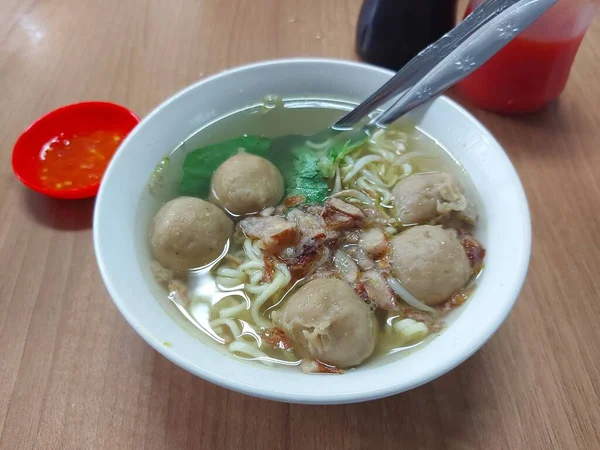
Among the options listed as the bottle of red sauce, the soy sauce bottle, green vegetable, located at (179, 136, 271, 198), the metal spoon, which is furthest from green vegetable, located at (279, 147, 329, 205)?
the bottle of red sauce

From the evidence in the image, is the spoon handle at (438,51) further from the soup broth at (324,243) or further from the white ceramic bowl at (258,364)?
the soup broth at (324,243)

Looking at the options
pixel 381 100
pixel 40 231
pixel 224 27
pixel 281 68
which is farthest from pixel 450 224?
pixel 224 27

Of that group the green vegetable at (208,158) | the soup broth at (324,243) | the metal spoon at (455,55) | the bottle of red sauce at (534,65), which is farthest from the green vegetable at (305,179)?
the bottle of red sauce at (534,65)

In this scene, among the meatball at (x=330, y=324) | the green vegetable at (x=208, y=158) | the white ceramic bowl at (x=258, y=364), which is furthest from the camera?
the green vegetable at (x=208, y=158)

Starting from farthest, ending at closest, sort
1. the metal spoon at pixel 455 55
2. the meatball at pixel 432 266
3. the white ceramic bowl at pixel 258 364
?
the metal spoon at pixel 455 55 → the meatball at pixel 432 266 → the white ceramic bowl at pixel 258 364

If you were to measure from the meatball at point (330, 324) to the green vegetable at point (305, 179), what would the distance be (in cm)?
39

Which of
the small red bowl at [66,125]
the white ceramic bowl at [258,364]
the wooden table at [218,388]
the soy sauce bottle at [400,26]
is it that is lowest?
the wooden table at [218,388]

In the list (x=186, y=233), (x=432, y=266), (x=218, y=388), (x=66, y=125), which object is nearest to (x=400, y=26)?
(x=432, y=266)

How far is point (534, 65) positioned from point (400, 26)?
19.2 inches

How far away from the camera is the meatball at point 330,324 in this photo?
105 cm

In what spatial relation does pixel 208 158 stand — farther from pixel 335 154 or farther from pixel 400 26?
pixel 400 26

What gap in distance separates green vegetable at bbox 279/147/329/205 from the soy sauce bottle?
61 cm

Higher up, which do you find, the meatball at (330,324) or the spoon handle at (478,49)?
the spoon handle at (478,49)

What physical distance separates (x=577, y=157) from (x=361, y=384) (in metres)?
1.25
